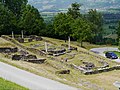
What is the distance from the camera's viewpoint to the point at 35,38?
183 feet

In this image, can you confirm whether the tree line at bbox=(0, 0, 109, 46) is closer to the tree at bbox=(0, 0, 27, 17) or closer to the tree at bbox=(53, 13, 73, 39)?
the tree at bbox=(53, 13, 73, 39)

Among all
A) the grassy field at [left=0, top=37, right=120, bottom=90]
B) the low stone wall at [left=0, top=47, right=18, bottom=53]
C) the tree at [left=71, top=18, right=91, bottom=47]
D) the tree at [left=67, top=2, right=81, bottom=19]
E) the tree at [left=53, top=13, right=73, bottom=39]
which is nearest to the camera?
the grassy field at [left=0, top=37, right=120, bottom=90]

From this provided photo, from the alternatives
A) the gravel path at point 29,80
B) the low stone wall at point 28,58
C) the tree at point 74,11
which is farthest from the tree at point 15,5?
the gravel path at point 29,80

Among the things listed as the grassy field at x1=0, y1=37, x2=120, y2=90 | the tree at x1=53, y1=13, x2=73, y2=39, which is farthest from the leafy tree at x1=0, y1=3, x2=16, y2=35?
the grassy field at x1=0, y1=37, x2=120, y2=90

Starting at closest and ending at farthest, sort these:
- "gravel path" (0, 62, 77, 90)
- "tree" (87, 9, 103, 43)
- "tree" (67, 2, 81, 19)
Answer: "gravel path" (0, 62, 77, 90)
"tree" (67, 2, 81, 19)
"tree" (87, 9, 103, 43)

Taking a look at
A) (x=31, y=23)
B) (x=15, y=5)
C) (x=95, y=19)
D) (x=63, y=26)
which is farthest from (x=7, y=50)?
(x=95, y=19)

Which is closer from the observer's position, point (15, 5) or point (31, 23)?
point (31, 23)

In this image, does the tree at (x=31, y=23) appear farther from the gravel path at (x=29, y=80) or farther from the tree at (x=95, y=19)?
the gravel path at (x=29, y=80)

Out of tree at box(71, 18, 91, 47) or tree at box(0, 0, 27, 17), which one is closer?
tree at box(71, 18, 91, 47)

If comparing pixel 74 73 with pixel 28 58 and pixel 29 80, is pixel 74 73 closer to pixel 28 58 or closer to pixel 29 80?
pixel 28 58

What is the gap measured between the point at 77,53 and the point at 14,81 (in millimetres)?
23270

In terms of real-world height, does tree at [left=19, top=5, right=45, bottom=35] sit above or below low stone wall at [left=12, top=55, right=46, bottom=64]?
above

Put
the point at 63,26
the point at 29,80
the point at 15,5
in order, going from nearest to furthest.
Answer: the point at 29,80 → the point at 63,26 → the point at 15,5

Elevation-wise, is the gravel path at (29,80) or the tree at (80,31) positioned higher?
the gravel path at (29,80)
